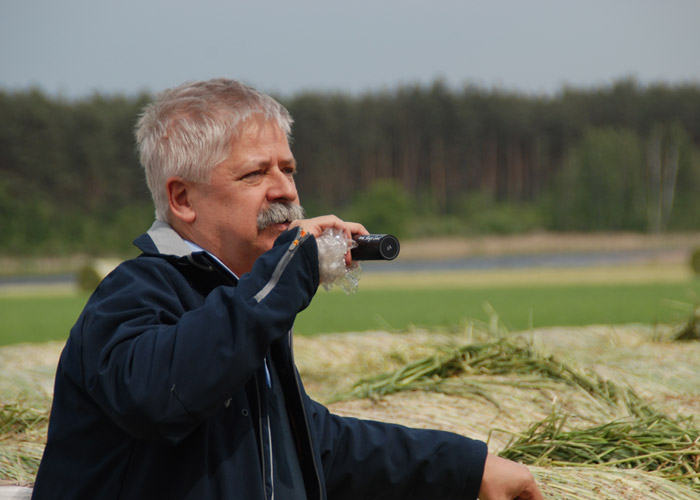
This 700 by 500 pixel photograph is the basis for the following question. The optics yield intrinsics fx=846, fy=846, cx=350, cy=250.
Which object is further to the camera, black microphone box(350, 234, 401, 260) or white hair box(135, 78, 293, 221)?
white hair box(135, 78, 293, 221)

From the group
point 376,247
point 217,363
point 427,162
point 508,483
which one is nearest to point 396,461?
point 508,483

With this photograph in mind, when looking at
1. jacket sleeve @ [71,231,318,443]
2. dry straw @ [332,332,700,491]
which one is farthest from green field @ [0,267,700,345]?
jacket sleeve @ [71,231,318,443]

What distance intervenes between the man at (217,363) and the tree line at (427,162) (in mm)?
53461

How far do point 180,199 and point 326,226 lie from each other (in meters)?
0.42

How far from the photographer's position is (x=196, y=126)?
201 centimetres

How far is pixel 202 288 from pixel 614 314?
40.6 ft

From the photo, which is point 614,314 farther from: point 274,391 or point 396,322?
point 274,391

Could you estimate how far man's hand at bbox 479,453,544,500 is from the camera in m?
2.19

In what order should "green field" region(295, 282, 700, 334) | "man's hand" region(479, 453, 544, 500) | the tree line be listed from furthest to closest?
the tree line → "green field" region(295, 282, 700, 334) → "man's hand" region(479, 453, 544, 500)

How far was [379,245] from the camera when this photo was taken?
6.09 ft

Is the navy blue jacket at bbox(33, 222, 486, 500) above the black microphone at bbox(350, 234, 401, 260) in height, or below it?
below

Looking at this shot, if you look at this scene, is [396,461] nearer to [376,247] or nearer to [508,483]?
[508,483]

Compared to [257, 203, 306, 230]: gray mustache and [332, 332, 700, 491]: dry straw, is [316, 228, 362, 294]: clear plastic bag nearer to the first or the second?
[257, 203, 306, 230]: gray mustache

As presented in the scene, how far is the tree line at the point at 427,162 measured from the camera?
187 ft
